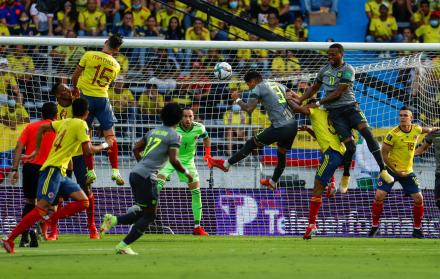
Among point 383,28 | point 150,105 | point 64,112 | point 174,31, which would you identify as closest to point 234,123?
point 150,105

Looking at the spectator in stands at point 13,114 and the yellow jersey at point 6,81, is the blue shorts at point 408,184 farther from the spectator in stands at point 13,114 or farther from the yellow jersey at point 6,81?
the yellow jersey at point 6,81

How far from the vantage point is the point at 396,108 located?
72.2ft

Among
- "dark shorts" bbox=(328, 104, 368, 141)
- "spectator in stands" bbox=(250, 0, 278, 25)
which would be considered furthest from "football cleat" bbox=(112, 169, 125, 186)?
"spectator in stands" bbox=(250, 0, 278, 25)

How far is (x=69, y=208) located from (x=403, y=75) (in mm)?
8582

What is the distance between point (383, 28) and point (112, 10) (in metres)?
7.19

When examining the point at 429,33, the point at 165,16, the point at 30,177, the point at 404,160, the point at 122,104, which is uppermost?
the point at 165,16

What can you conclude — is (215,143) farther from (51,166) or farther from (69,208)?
(51,166)

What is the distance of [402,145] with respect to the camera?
2030 cm

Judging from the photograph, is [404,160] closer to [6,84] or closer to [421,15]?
[6,84]

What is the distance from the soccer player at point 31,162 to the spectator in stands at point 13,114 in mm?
4383

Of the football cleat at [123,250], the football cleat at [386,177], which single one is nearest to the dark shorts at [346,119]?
the football cleat at [386,177]

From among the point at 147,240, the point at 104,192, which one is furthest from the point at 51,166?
the point at 104,192

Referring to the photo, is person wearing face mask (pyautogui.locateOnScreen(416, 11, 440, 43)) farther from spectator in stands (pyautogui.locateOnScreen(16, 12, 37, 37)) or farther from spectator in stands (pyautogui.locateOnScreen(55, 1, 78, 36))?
spectator in stands (pyautogui.locateOnScreen(16, 12, 37, 37))

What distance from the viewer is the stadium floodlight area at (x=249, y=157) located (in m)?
21.6
